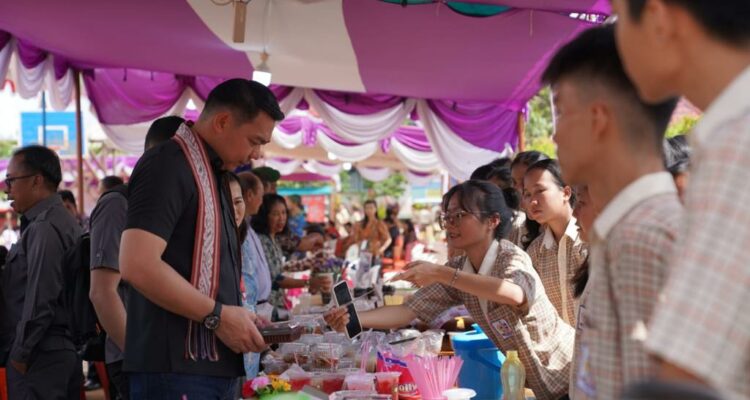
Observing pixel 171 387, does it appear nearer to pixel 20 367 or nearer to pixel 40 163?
pixel 20 367

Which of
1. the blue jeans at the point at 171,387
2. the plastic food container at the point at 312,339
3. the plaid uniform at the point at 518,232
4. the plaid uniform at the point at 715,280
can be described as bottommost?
the plastic food container at the point at 312,339

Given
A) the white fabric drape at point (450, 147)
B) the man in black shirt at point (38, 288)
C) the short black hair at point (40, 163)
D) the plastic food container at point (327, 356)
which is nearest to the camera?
the plastic food container at point (327, 356)

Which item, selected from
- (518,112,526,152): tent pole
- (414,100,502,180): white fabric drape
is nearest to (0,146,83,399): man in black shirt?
(414,100,502,180): white fabric drape

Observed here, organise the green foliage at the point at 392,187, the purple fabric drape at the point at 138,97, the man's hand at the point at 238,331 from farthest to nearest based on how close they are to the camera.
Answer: the green foliage at the point at 392,187 → the purple fabric drape at the point at 138,97 → the man's hand at the point at 238,331

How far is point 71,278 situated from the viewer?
3453 millimetres

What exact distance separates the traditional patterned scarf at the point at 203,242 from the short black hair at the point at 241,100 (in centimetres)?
15

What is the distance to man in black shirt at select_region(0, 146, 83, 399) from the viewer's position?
3461 mm

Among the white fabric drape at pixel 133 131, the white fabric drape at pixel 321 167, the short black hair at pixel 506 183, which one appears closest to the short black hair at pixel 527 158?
the short black hair at pixel 506 183

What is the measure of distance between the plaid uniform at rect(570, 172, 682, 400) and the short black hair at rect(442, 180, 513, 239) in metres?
1.89

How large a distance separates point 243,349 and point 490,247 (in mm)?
1199

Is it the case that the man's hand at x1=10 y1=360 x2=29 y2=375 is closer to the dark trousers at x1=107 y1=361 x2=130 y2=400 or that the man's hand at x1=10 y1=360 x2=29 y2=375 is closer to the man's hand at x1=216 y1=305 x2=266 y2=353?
the dark trousers at x1=107 y1=361 x2=130 y2=400

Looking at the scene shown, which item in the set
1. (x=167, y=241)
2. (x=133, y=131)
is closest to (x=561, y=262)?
(x=167, y=241)

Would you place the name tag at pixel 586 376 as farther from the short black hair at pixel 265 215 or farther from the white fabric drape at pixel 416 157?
the white fabric drape at pixel 416 157

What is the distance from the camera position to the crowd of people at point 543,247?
837 millimetres
